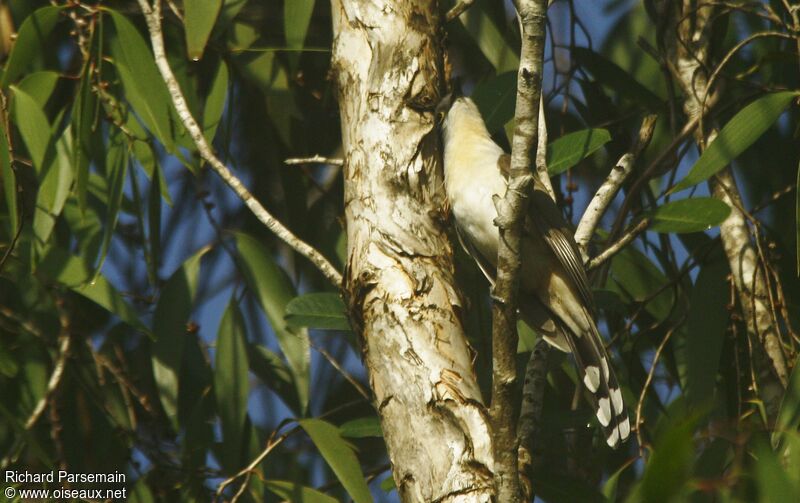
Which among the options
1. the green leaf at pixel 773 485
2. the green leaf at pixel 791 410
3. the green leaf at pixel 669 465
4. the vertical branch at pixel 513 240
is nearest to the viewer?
the green leaf at pixel 669 465

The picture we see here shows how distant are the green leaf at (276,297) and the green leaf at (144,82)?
1.62ft

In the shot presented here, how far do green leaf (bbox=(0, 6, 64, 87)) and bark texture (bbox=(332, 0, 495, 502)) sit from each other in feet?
2.74

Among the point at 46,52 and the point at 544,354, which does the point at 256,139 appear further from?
the point at 544,354

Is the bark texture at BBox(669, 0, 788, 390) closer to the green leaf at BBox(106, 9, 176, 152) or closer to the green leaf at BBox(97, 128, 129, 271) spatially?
the green leaf at BBox(106, 9, 176, 152)

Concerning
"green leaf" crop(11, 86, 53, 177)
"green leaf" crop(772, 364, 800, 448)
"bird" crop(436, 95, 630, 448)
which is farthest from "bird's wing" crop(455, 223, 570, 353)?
"green leaf" crop(11, 86, 53, 177)

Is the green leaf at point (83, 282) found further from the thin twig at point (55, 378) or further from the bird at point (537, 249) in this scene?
the bird at point (537, 249)

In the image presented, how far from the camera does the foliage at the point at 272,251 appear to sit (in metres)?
2.83

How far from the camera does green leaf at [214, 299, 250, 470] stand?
305 cm

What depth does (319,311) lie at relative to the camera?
2.83 metres

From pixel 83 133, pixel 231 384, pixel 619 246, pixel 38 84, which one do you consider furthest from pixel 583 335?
pixel 38 84

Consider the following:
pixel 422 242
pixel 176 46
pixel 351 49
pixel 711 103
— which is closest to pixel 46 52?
pixel 176 46

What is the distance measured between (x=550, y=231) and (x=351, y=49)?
2.54 ft

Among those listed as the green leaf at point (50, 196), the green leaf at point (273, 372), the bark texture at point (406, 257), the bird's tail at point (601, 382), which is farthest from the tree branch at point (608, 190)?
the green leaf at point (50, 196)

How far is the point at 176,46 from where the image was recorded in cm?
341
